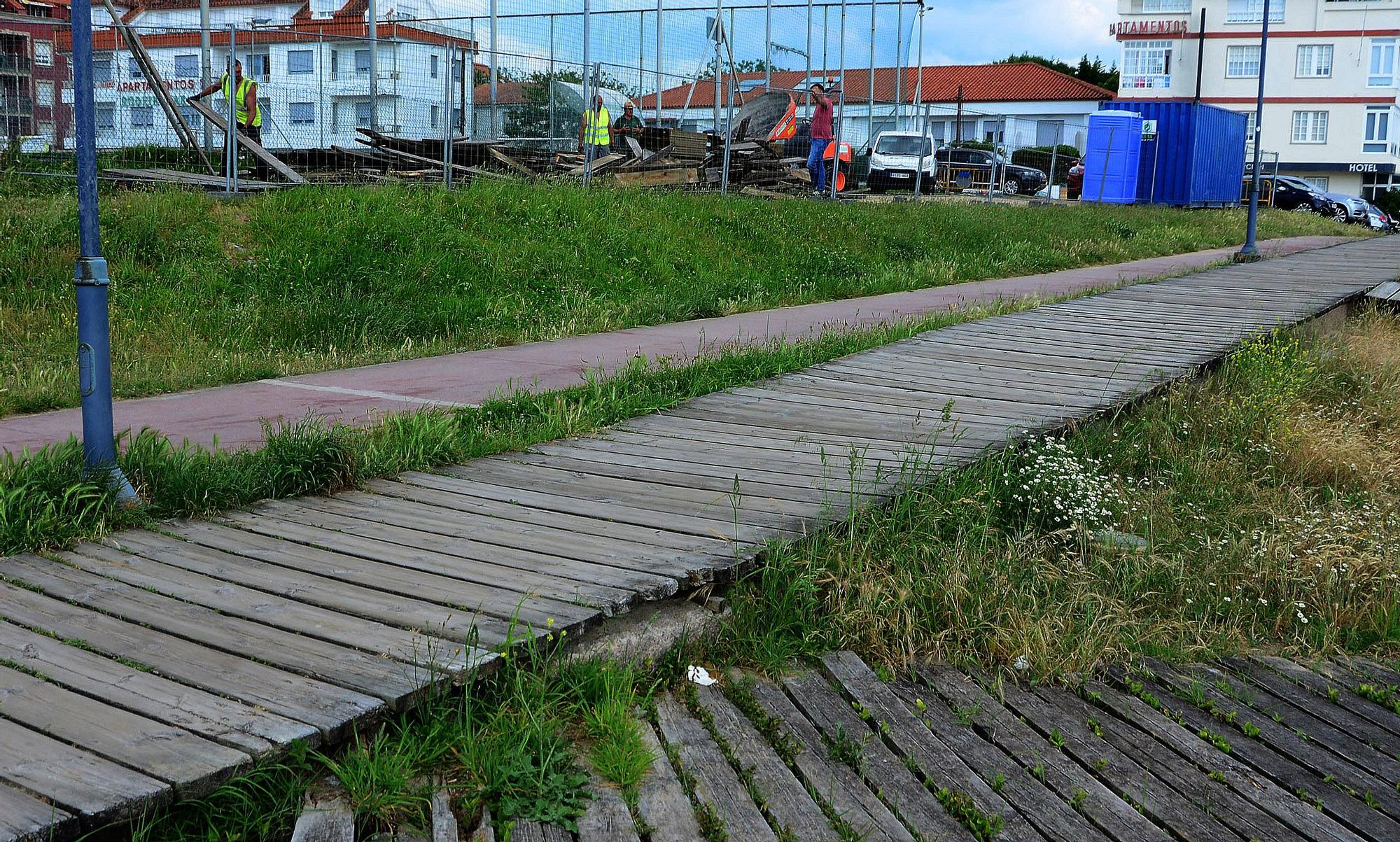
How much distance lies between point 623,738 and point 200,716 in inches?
38.1

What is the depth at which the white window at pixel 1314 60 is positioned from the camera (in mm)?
63875

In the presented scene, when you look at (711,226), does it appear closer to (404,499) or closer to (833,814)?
(404,499)

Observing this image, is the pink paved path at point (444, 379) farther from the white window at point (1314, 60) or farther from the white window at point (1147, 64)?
the white window at point (1147, 64)

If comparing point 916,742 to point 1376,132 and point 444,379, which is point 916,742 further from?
point 1376,132

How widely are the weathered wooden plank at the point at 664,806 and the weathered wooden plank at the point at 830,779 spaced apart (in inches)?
13.5

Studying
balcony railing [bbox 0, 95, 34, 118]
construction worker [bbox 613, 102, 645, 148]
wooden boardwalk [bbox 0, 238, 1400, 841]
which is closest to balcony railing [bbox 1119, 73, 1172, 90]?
construction worker [bbox 613, 102, 645, 148]

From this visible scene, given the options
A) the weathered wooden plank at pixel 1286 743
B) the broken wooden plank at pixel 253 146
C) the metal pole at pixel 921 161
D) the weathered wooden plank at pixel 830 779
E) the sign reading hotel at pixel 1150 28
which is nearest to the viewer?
the weathered wooden plank at pixel 830 779

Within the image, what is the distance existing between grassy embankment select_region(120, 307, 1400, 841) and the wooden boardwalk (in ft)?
0.42

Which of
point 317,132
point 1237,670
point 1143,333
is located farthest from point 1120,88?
point 1237,670

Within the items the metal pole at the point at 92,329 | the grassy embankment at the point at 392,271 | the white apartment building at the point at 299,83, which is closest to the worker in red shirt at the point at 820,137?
the grassy embankment at the point at 392,271

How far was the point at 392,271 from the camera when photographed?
11.0 m

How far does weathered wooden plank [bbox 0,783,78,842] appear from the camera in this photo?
2262mm

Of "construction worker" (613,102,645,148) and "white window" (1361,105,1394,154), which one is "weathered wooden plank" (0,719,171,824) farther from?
"white window" (1361,105,1394,154)

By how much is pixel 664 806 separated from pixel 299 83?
58.1 ft
